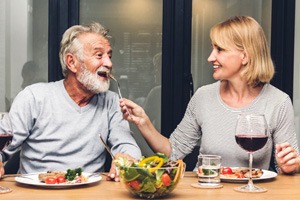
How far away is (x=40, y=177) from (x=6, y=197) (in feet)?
0.71

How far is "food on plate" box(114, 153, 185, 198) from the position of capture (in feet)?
6.44

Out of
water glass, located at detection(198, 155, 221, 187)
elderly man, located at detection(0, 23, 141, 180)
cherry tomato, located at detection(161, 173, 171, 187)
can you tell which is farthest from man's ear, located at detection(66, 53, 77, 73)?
cherry tomato, located at detection(161, 173, 171, 187)

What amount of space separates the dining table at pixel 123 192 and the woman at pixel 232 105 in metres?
0.48

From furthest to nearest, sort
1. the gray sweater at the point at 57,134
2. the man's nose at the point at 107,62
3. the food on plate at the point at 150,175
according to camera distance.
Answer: the man's nose at the point at 107,62 < the gray sweater at the point at 57,134 < the food on plate at the point at 150,175

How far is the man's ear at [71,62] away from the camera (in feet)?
9.88

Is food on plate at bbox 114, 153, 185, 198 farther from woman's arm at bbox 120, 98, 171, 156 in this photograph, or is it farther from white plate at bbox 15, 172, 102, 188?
woman's arm at bbox 120, 98, 171, 156

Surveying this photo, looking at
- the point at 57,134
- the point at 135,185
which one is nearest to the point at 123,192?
the point at 135,185

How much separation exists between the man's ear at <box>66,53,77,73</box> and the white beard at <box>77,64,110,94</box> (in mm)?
59

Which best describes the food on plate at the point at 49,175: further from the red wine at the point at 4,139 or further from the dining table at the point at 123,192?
the red wine at the point at 4,139

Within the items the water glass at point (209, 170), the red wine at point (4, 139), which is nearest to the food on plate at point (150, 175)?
the water glass at point (209, 170)

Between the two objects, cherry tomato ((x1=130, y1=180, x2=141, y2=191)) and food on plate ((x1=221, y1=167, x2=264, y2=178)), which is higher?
cherry tomato ((x1=130, y1=180, x2=141, y2=191))

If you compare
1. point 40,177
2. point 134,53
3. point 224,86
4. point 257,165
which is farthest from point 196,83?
point 40,177

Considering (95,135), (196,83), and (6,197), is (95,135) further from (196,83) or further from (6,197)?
(196,83)

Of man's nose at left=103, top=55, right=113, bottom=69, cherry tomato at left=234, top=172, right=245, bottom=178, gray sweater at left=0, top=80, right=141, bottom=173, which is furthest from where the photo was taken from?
man's nose at left=103, top=55, right=113, bottom=69
